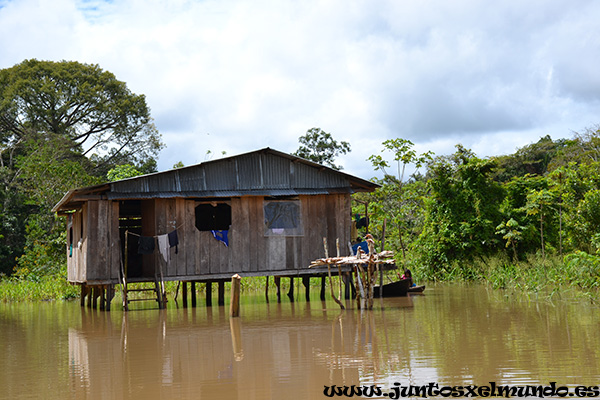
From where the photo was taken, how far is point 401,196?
97.4 feet

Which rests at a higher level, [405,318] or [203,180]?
[203,180]

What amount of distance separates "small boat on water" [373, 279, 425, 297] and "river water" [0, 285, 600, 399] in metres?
3.08

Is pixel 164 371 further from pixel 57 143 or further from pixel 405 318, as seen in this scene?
pixel 57 143

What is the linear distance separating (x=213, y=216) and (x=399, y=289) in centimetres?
591

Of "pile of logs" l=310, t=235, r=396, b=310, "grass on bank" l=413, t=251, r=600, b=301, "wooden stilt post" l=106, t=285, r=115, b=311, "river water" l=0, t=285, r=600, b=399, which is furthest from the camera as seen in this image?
"wooden stilt post" l=106, t=285, r=115, b=311

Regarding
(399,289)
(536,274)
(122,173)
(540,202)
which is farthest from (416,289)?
(122,173)

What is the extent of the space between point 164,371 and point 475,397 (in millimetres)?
4221

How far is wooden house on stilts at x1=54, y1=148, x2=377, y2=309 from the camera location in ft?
57.5

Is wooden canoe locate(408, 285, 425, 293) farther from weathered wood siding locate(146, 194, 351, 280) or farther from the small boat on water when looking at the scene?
weathered wood siding locate(146, 194, 351, 280)

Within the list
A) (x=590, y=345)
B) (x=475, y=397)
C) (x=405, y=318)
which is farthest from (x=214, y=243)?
(x=475, y=397)

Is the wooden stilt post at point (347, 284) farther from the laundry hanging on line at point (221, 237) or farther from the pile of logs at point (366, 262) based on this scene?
the laundry hanging on line at point (221, 237)

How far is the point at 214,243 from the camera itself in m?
18.3

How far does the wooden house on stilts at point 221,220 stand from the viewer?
17.5 meters

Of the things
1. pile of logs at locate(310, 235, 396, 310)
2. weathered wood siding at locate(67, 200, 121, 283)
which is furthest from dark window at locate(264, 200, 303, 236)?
weathered wood siding at locate(67, 200, 121, 283)
